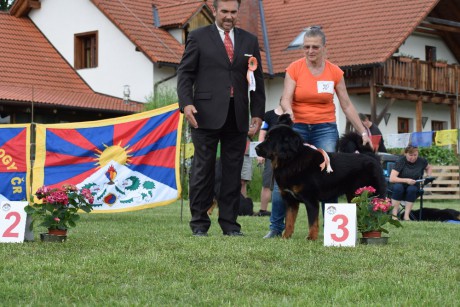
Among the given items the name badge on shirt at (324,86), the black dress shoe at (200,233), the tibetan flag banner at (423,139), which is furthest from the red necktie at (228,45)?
the tibetan flag banner at (423,139)

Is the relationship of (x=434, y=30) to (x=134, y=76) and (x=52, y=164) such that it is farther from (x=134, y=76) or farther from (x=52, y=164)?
(x=52, y=164)

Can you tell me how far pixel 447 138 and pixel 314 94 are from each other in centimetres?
1755

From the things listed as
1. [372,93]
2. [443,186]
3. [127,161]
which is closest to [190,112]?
[127,161]

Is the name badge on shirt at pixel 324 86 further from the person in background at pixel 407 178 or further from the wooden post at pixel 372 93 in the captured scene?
the wooden post at pixel 372 93

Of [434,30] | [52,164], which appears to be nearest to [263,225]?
[52,164]

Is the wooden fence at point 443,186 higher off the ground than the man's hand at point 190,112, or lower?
lower

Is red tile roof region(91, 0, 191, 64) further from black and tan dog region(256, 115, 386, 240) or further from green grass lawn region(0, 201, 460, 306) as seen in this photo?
green grass lawn region(0, 201, 460, 306)

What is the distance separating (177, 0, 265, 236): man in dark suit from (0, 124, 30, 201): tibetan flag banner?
4.30 m

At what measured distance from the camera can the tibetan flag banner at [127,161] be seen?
11.4 m

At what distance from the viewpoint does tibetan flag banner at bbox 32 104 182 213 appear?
1144cm

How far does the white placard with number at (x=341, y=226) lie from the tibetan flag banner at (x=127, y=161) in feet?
14.3

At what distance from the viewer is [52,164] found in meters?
11.8

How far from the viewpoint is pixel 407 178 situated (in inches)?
564

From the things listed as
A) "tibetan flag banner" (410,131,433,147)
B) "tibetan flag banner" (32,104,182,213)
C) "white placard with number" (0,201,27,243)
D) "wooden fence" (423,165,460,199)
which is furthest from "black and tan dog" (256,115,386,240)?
"tibetan flag banner" (410,131,433,147)
